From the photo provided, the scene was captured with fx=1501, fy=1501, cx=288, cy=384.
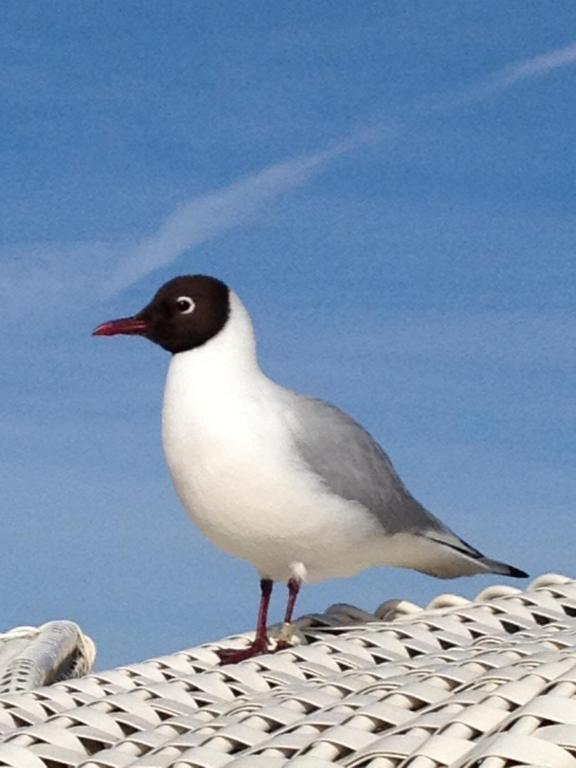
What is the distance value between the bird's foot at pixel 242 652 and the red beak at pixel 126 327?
0.73 m

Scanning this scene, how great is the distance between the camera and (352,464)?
330 cm

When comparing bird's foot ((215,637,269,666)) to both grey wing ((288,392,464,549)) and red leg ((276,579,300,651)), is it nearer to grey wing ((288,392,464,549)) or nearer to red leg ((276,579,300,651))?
red leg ((276,579,300,651))

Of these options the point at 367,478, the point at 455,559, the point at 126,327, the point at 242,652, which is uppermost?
the point at 126,327

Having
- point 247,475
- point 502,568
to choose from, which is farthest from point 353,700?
point 502,568

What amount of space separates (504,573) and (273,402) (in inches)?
32.6

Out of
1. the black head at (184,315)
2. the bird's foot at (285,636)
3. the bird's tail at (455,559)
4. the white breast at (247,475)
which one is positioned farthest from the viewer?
the bird's tail at (455,559)

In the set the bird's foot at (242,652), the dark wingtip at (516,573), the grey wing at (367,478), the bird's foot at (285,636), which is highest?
the grey wing at (367,478)

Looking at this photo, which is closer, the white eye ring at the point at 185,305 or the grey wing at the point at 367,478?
the grey wing at the point at 367,478

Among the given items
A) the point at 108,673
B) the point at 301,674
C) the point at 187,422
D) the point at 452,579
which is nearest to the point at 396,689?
the point at 301,674

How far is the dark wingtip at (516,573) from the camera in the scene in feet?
12.0

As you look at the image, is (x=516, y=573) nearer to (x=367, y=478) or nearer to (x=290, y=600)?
(x=367, y=478)

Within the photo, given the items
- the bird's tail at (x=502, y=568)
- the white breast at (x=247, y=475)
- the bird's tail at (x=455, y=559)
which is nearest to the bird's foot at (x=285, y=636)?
the white breast at (x=247, y=475)

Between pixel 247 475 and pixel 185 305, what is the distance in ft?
1.54

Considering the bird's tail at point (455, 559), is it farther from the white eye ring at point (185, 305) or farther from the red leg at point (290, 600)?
the white eye ring at point (185, 305)
